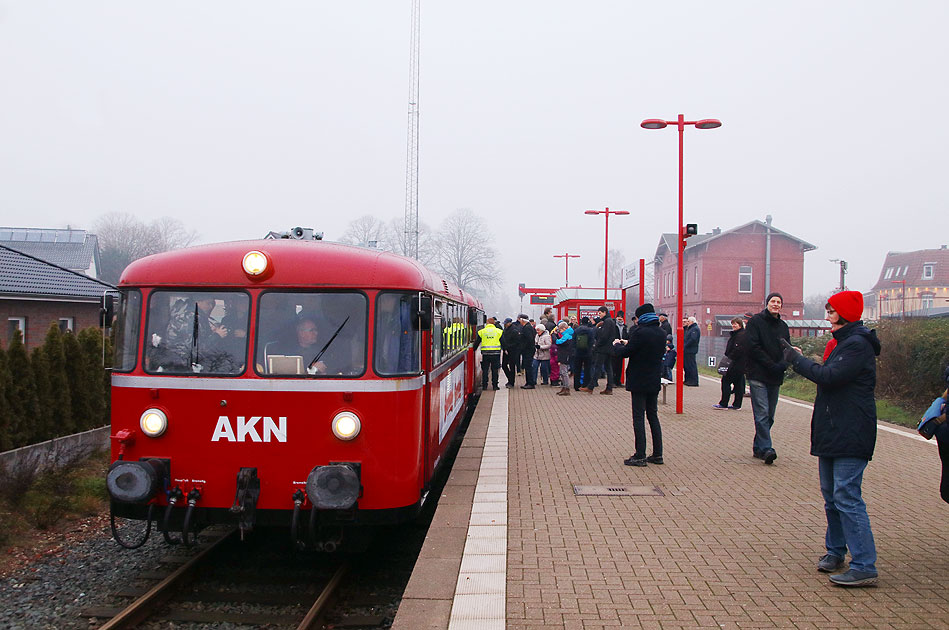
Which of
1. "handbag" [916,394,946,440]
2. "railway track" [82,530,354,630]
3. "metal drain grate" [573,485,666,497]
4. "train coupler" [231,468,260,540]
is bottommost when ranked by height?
"railway track" [82,530,354,630]

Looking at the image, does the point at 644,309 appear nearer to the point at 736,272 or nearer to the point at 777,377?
the point at 777,377

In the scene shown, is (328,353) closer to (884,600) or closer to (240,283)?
(240,283)

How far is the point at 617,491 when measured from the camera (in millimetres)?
7930

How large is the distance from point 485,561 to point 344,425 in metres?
1.44

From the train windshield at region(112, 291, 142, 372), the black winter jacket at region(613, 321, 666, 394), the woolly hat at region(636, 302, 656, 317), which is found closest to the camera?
the train windshield at region(112, 291, 142, 372)

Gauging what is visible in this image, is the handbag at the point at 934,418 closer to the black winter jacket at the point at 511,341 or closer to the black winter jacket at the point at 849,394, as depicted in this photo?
the black winter jacket at the point at 849,394

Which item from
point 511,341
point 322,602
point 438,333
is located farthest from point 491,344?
point 322,602

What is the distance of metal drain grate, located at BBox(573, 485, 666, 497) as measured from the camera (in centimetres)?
779

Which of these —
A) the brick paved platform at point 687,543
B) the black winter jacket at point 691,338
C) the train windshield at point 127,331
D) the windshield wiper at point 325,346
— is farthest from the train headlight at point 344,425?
the black winter jacket at point 691,338

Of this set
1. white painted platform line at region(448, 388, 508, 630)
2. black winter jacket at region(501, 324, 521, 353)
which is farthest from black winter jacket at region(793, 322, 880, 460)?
black winter jacket at region(501, 324, 521, 353)

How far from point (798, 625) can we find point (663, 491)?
3.51 m

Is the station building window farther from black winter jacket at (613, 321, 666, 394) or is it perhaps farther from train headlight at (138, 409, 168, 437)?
train headlight at (138, 409, 168, 437)

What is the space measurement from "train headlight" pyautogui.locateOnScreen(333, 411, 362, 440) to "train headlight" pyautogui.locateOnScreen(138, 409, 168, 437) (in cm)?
135

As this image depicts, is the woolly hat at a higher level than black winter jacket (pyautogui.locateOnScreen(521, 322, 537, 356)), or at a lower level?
higher
